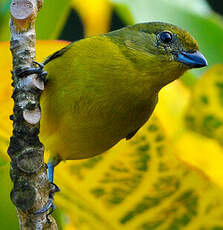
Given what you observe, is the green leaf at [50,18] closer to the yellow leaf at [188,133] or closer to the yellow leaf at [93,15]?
the yellow leaf at [188,133]

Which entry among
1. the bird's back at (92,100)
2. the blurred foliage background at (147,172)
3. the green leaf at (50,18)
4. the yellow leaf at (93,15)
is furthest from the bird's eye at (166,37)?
the yellow leaf at (93,15)

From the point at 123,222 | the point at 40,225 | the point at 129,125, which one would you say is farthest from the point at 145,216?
the point at 40,225

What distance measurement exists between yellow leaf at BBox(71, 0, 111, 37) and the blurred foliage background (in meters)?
0.89

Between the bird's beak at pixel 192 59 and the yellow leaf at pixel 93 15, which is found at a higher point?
the yellow leaf at pixel 93 15

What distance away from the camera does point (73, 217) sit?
2236mm

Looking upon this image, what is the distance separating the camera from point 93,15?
3.47m

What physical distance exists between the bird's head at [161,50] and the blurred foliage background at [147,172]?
22 cm

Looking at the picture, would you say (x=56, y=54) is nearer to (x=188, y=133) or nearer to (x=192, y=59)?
(x=192, y=59)

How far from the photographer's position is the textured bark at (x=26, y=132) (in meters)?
1.48

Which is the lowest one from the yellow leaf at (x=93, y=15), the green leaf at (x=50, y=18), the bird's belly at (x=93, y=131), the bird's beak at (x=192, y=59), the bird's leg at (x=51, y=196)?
the bird's leg at (x=51, y=196)

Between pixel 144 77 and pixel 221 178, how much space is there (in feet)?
1.64

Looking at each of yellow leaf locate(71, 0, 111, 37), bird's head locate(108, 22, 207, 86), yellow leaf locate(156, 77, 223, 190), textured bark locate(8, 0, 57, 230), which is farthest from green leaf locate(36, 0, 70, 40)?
yellow leaf locate(71, 0, 111, 37)

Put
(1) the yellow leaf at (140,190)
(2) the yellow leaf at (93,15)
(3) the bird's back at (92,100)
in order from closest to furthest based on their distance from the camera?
(3) the bird's back at (92,100)
(1) the yellow leaf at (140,190)
(2) the yellow leaf at (93,15)

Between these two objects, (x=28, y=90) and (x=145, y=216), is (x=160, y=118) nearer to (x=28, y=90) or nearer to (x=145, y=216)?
(x=145, y=216)
